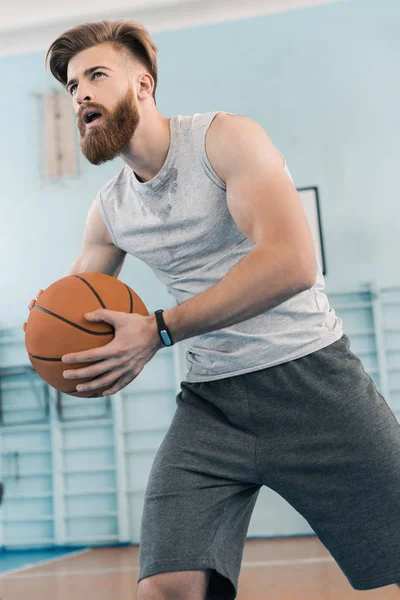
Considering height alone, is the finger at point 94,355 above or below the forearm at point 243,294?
below

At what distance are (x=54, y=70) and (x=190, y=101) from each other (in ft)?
11.1

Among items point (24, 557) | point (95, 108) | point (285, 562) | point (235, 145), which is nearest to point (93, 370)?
point (235, 145)

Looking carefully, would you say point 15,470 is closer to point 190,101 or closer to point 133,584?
point 133,584

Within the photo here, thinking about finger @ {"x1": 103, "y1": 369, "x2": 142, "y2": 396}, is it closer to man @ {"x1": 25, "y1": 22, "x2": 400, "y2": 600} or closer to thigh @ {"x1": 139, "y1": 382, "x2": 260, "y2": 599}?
man @ {"x1": 25, "y1": 22, "x2": 400, "y2": 600}

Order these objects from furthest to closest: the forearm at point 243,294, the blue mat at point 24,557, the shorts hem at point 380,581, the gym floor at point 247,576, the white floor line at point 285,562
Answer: the blue mat at point 24,557 < the white floor line at point 285,562 < the gym floor at point 247,576 < the shorts hem at point 380,581 < the forearm at point 243,294

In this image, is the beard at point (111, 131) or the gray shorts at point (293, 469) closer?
the gray shorts at point (293, 469)

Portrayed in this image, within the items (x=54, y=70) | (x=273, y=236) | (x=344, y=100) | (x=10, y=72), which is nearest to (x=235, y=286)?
(x=273, y=236)

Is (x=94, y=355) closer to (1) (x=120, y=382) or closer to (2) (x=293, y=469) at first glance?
(1) (x=120, y=382)

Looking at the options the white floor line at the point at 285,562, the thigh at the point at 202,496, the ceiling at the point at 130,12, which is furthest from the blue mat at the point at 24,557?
the ceiling at the point at 130,12

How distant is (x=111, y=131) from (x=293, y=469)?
914 millimetres

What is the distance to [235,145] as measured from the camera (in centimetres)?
146

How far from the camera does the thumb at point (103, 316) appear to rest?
4.50ft

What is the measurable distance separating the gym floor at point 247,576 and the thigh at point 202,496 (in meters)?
1.57

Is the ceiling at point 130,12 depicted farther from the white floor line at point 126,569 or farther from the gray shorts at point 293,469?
the gray shorts at point 293,469
